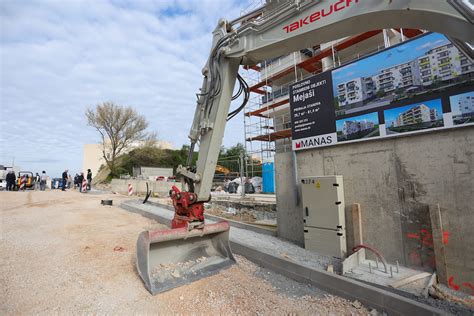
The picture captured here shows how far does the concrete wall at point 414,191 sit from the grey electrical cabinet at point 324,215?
28cm

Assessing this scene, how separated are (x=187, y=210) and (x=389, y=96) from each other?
475 cm

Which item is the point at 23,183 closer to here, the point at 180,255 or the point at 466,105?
the point at 180,255

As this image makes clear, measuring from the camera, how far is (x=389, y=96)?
522 centimetres

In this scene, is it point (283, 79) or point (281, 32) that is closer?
point (281, 32)

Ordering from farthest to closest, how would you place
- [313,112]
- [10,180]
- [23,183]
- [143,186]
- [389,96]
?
1. [23,183]
2. [143,186]
3. [10,180]
4. [313,112]
5. [389,96]

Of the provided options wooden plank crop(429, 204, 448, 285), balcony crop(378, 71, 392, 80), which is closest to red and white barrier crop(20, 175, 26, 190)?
balcony crop(378, 71, 392, 80)

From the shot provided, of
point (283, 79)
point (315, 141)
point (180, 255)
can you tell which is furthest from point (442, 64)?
point (283, 79)

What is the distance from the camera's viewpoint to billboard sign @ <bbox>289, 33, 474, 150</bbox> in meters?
4.38

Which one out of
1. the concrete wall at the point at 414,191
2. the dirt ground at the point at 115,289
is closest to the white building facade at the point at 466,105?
the concrete wall at the point at 414,191

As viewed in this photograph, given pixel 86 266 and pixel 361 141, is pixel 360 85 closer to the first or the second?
pixel 361 141

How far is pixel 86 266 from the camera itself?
4.49 metres

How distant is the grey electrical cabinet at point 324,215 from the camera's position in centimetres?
544

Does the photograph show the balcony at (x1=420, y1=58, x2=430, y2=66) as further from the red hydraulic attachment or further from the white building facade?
the red hydraulic attachment

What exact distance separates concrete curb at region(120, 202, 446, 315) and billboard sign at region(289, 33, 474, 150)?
3110mm
